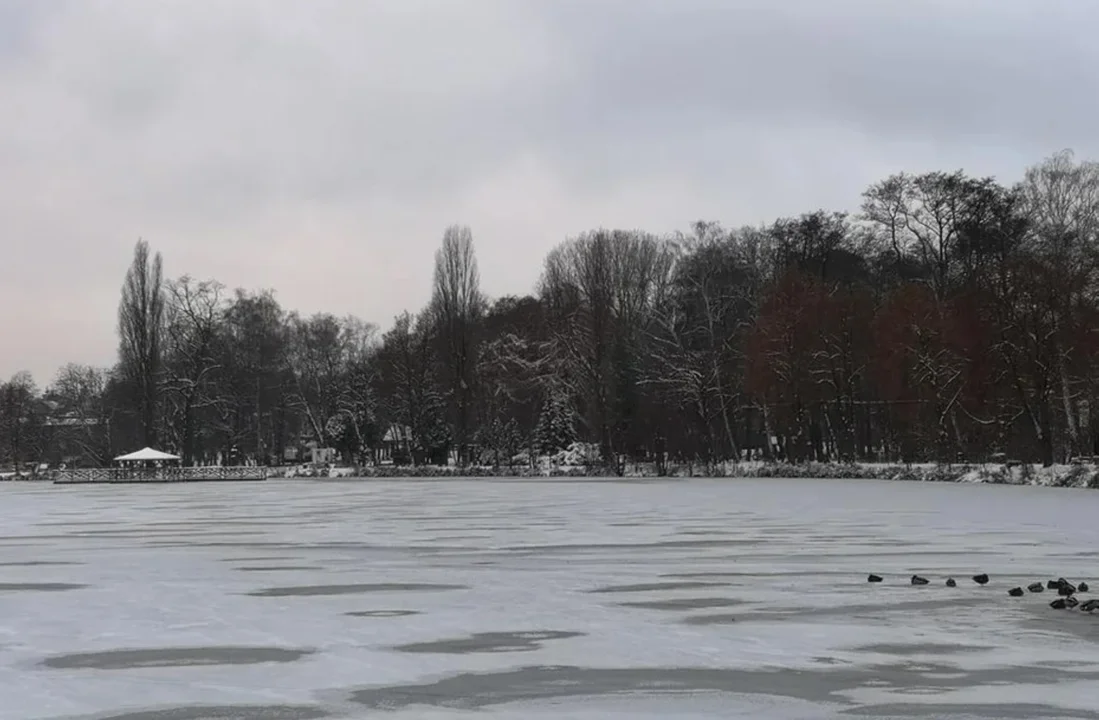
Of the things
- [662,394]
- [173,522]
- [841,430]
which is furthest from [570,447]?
[173,522]

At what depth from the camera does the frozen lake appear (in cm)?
682

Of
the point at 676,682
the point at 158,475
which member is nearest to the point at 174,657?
the point at 676,682

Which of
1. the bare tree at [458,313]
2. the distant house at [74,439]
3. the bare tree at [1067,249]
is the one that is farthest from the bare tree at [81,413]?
the bare tree at [1067,249]

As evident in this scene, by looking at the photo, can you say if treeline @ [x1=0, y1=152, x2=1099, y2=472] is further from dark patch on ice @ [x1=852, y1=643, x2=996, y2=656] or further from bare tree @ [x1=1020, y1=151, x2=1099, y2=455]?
dark patch on ice @ [x1=852, y1=643, x2=996, y2=656]

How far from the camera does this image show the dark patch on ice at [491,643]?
848cm

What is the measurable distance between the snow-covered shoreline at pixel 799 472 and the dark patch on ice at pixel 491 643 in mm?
29682

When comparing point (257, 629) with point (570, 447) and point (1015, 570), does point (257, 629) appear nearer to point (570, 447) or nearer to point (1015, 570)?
point (1015, 570)

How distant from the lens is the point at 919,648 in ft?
27.6

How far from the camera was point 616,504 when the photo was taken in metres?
29.3

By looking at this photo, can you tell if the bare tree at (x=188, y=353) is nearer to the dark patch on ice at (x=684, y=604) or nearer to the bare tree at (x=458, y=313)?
the bare tree at (x=458, y=313)

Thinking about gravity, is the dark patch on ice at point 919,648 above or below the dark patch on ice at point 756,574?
below

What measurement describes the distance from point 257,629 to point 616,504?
2031 cm

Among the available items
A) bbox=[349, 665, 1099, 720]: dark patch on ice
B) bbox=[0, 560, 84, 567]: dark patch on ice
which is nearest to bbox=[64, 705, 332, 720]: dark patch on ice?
bbox=[349, 665, 1099, 720]: dark patch on ice

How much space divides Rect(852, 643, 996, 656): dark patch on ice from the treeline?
35533 mm
